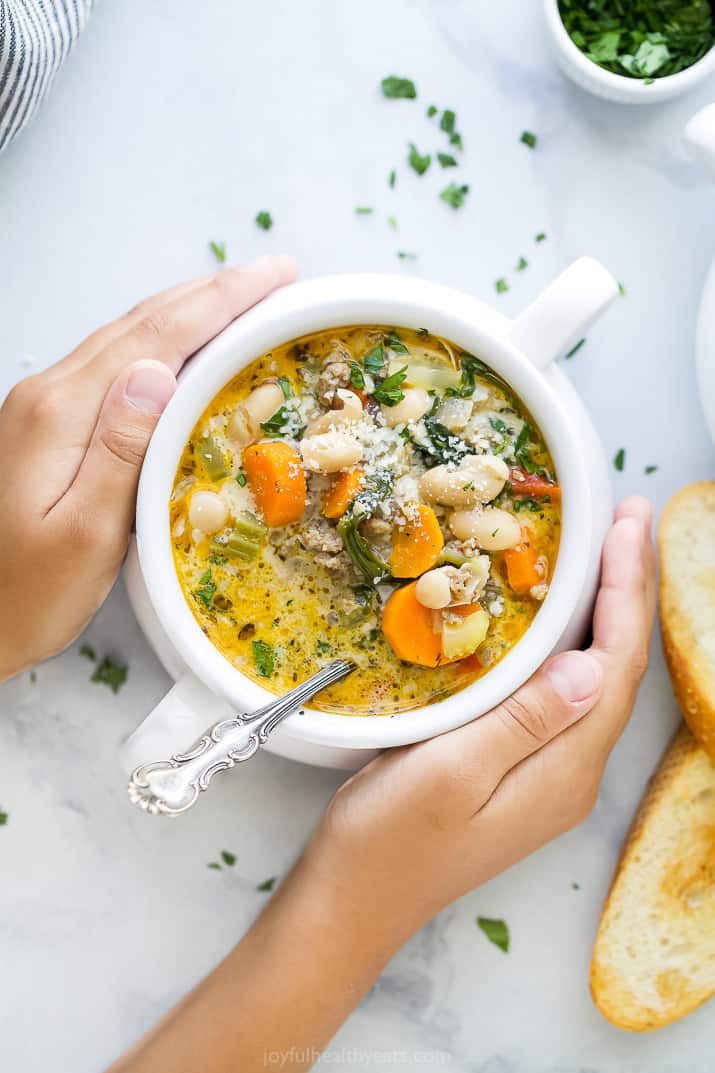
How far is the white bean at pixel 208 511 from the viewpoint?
5.17 feet

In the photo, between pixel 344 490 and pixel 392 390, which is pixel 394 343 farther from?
pixel 344 490

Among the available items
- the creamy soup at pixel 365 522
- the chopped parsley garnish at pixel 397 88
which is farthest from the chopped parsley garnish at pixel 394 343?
the chopped parsley garnish at pixel 397 88

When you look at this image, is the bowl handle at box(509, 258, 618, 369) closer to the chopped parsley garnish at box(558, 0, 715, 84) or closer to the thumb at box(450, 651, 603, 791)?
the thumb at box(450, 651, 603, 791)

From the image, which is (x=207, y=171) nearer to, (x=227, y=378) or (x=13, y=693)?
(x=227, y=378)

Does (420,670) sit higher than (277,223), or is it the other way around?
(277,223)

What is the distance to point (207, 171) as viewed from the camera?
2084mm

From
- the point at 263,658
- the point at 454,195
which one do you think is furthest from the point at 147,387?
the point at 454,195

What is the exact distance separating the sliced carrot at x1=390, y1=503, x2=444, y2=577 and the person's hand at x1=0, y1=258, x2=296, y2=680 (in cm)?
46

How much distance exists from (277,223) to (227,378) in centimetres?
62

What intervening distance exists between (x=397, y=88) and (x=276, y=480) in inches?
39.8

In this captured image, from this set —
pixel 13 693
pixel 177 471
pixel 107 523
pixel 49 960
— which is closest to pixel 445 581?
pixel 177 471

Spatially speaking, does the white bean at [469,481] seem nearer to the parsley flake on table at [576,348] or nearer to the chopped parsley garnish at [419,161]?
the parsley flake on table at [576,348]

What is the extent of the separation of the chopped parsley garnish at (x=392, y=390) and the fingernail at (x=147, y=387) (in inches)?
14.3

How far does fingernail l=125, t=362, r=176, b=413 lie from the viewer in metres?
1.67
